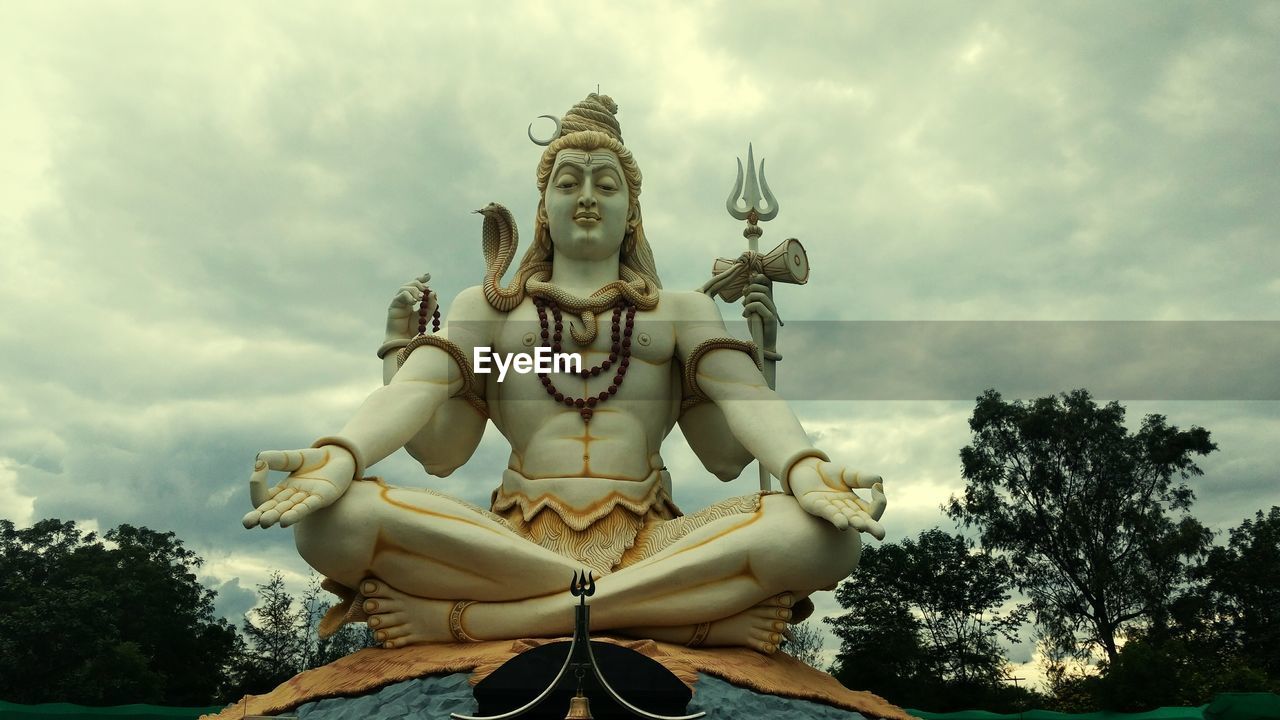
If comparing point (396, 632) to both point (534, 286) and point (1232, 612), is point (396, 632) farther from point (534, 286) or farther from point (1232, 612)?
point (1232, 612)

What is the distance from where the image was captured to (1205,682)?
13.1 meters

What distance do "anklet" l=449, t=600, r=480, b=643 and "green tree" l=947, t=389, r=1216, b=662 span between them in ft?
44.7

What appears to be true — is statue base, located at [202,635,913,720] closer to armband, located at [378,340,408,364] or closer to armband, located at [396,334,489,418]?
armband, located at [396,334,489,418]

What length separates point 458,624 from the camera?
5129mm

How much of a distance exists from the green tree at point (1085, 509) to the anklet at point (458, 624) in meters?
13.6

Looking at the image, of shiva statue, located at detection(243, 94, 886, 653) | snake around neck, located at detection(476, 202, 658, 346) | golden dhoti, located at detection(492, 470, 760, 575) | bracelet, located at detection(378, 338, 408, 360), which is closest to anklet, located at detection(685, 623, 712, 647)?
shiva statue, located at detection(243, 94, 886, 653)

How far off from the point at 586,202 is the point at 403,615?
8.45 ft

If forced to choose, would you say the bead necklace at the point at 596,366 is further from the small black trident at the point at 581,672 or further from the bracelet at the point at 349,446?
the small black trident at the point at 581,672

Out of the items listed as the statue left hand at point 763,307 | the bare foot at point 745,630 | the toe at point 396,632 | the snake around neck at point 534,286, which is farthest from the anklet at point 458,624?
the statue left hand at point 763,307

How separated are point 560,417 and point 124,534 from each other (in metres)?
16.0

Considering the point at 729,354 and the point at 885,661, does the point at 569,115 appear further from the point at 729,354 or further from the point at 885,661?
the point at 885,661

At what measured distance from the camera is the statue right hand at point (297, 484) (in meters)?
4.68

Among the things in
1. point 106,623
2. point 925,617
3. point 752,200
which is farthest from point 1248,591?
point 106,623

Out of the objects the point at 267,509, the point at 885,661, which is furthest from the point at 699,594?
the point at 885,661
